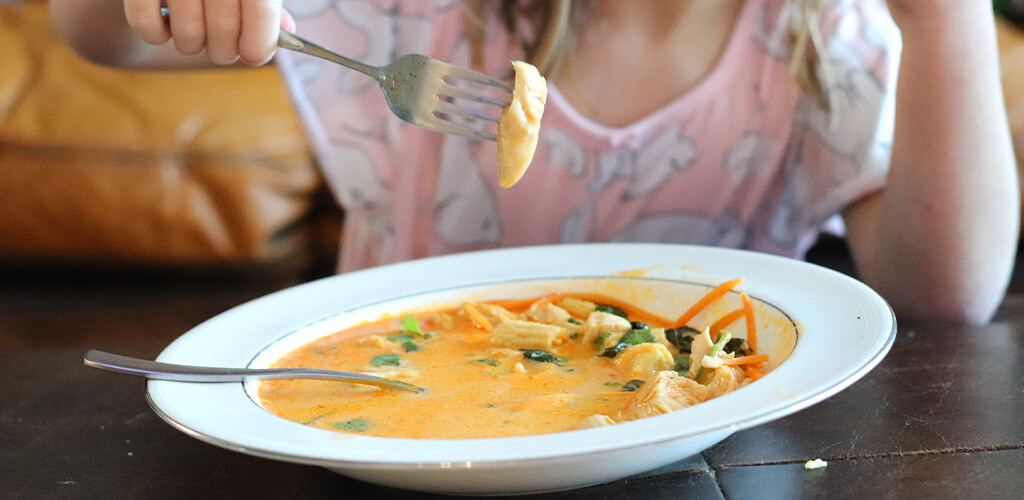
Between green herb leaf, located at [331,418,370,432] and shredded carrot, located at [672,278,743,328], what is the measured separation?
380mm

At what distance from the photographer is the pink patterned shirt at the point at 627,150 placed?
145 cm

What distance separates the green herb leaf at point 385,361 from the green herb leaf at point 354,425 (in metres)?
0.14

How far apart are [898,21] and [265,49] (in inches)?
32.2

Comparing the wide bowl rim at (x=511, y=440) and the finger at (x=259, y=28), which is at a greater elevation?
the finger at (x=259, y=28)

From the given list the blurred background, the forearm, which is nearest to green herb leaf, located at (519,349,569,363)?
the forearm

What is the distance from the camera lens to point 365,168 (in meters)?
1.71

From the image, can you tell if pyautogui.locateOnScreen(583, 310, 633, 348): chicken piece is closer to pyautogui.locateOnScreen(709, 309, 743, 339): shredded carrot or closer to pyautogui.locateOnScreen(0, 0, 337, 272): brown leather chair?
pyautogui.locateOnScreen(709, 309, 743, 339): shredded carrot

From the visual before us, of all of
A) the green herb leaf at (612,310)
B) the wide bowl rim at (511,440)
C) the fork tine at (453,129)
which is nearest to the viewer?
the wide bowl rim at (511,440)

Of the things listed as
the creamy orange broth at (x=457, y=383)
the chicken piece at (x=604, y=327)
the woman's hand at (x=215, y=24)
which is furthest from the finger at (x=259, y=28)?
the chicken piece at (x=604, y=327)

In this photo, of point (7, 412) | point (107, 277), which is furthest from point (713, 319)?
point (107, 277)

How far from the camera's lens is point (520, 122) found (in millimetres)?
895

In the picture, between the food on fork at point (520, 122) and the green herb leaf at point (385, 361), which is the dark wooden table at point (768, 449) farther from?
the food on fork at point (520, 122)

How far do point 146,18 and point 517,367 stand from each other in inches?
18.0

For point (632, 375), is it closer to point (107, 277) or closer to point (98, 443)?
point (98, 443)
